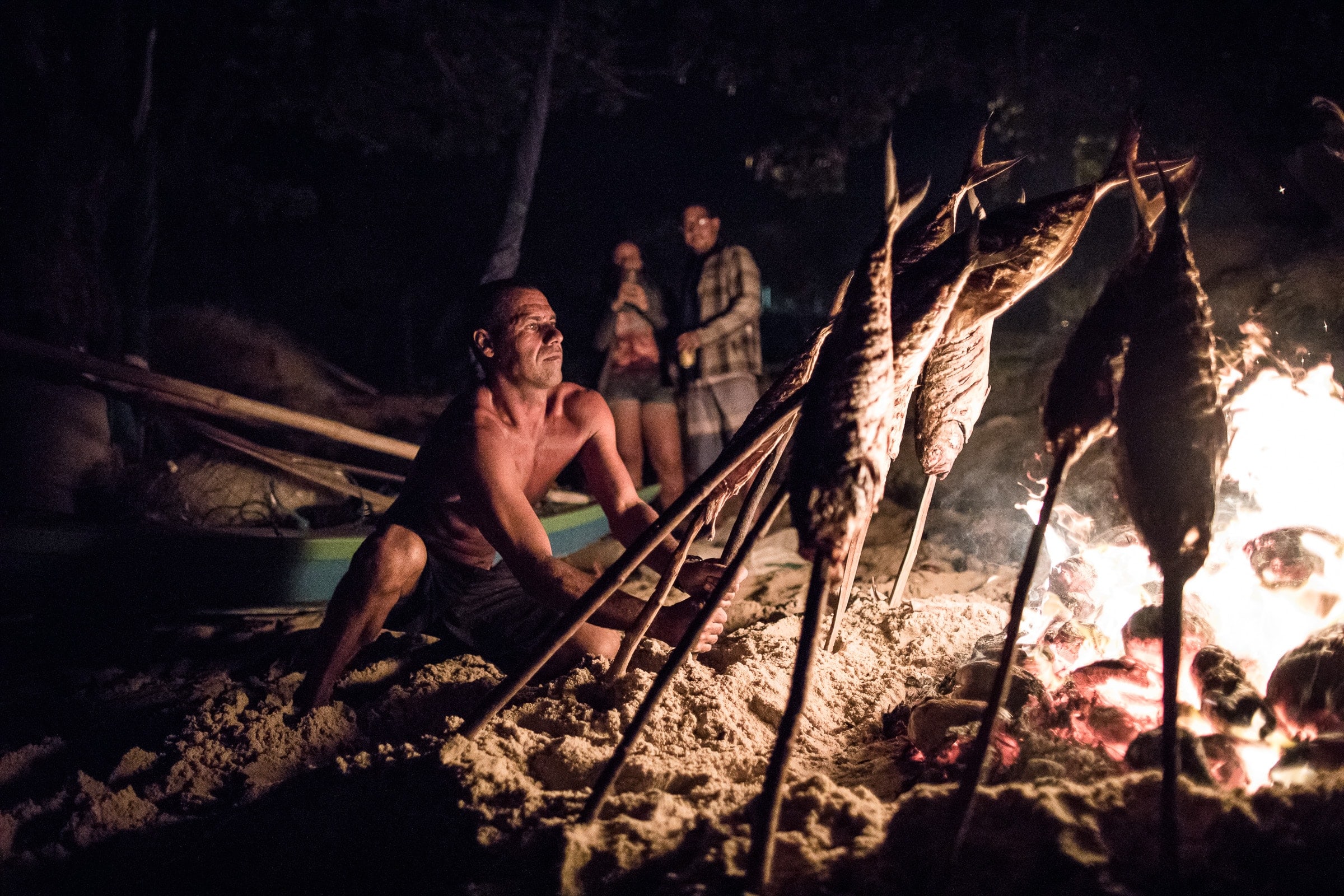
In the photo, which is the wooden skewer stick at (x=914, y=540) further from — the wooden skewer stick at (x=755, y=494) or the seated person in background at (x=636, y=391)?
the seated person in background at (x=636, y=391)

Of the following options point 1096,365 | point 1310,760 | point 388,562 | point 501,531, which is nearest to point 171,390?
point 388,562

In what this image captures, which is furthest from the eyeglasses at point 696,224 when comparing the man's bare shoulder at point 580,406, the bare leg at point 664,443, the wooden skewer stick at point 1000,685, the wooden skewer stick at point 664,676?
the wooden skewer stick at point 1000,685

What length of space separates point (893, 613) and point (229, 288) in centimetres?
1351

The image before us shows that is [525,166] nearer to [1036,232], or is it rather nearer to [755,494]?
[755,494]

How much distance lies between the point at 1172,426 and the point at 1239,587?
6.59ft

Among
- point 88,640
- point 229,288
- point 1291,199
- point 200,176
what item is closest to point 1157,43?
point 1291,199

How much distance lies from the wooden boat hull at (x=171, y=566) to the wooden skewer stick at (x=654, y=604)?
8.63ft

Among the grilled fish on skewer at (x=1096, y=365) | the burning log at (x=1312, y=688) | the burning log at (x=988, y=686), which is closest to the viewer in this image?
the grilled fish on skewer at (x=1096, y=365)

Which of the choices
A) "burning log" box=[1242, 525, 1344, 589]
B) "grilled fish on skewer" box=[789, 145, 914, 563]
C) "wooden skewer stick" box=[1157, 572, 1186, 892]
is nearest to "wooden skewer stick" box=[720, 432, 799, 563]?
"grilled fish on skewer" box=[789, 145, 914, 563]

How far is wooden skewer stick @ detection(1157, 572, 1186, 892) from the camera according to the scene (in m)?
1.38

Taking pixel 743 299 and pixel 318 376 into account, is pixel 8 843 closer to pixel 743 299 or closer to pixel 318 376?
pixel 743 299

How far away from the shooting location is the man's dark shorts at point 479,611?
3.31m

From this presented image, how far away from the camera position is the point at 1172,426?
4.92ft

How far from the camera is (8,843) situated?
206 cm
